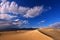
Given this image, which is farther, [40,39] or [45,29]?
[45,29]

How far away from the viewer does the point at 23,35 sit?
1.16 metres

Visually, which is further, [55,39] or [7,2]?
[7,2]

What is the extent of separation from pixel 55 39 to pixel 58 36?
77mm

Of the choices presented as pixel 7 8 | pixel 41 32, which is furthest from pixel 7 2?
pixel 41 32

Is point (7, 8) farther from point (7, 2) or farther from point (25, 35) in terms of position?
point (25, 35)

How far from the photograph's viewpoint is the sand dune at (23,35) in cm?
110

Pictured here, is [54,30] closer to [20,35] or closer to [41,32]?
[41,32]

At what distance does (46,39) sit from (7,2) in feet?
1.72

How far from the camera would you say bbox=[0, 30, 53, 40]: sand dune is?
1.10m

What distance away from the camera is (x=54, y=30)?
1192mm

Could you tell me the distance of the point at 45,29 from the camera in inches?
48.0

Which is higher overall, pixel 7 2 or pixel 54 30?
pixel 7 2

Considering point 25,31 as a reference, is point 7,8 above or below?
above

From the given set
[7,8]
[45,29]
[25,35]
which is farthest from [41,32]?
[7,8]
